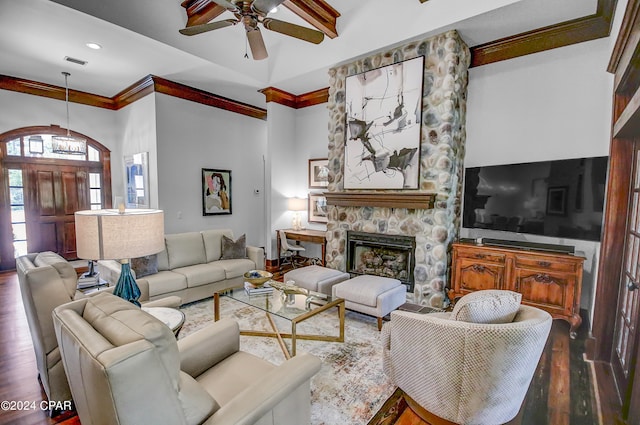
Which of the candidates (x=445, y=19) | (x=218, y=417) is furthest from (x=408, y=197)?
(x=218, y=417)

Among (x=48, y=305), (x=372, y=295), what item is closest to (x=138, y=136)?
(x=48, y=305)

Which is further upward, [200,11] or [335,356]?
[200,11]

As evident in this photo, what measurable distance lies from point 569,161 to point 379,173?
2.11 metres

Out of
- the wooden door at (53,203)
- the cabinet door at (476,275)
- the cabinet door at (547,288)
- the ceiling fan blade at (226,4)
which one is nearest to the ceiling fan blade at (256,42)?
the ceiling fan blade at (226,4)

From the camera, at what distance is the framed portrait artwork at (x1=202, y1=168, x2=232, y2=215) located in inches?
222

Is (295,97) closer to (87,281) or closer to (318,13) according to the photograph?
(318,13)

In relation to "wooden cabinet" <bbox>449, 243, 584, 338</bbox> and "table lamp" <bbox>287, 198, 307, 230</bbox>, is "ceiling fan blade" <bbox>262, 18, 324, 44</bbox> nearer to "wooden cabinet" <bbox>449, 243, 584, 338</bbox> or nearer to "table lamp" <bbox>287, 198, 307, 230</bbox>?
"wooden cabinet" <bbox>449, 243, 584, 338</bbox>

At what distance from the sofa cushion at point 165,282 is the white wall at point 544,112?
3.80m

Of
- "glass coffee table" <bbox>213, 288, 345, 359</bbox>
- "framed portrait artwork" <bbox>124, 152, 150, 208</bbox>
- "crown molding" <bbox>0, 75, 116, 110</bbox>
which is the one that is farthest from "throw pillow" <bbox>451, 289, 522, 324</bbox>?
"crown molding" <bbox>0, 75, 116, 110</bbox>

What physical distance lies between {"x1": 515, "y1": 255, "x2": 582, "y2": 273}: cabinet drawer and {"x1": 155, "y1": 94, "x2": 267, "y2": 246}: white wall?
493cm

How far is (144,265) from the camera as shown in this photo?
3.65 m

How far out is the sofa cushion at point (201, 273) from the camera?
3.84 meters

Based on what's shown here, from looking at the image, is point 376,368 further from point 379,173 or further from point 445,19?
point 445,19

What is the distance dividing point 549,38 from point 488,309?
11.4ft
